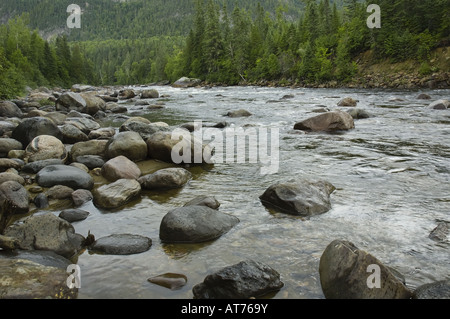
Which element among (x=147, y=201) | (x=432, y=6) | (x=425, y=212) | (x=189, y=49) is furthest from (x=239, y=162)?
(x=189, y=49)

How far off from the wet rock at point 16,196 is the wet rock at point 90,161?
2.10 meters

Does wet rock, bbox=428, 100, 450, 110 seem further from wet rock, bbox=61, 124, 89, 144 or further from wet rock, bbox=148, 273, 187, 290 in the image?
wet rock, bbox=148, 273, 187, 290

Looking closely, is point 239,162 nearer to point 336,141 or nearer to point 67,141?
point 336,141

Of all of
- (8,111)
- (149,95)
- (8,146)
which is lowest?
(8,146)

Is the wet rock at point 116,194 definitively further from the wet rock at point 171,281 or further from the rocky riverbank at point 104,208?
the wet rock at point 171,281

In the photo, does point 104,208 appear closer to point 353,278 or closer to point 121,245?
point 121,245

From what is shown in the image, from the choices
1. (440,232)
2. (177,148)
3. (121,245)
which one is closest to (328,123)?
(177,148)

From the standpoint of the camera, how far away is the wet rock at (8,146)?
7977 mm

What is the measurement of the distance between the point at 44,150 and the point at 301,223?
20.4 ft

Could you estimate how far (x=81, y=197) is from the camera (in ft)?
17.7

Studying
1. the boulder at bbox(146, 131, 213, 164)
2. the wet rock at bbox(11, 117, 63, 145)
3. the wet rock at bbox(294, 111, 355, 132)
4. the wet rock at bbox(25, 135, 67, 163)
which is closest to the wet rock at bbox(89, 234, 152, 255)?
the boulder at bbox(146, 131, 213, 164)

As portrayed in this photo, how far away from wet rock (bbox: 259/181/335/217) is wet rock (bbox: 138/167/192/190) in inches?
67.7

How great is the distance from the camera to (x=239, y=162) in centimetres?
777

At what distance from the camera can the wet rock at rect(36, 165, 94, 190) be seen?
591cm
